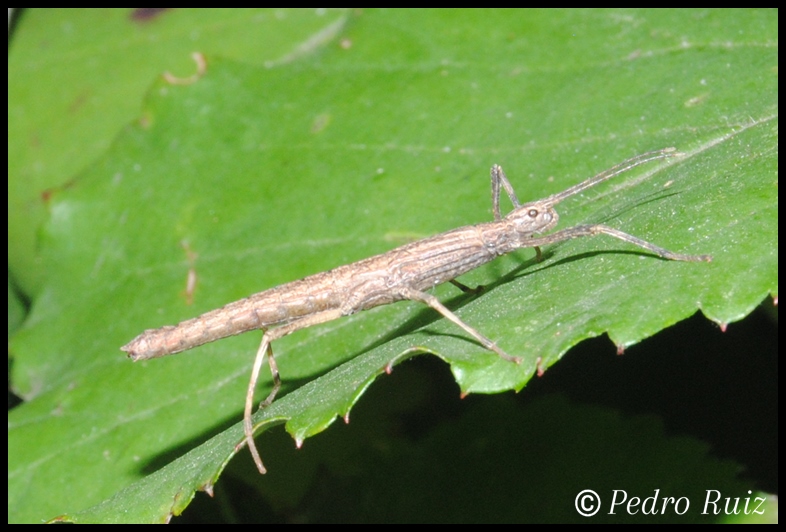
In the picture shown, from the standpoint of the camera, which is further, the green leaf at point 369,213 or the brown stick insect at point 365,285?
the brown stick insect at point 365,285

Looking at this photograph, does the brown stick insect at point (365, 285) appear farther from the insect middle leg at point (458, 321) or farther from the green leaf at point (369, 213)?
the green leaf at point (369, 213)

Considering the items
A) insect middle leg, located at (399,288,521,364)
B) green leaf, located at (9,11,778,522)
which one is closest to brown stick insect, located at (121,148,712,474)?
insect middle leg, located at (399,288,521,364)

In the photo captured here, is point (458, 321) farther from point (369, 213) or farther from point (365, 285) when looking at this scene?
point (369, 213)

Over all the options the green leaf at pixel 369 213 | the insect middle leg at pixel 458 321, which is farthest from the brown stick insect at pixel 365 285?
the green leaf at pixel 369 213

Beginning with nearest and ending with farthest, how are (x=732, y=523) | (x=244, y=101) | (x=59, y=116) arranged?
(x=732, y=523) → (x=244, y=101) → (x=59, y=116)

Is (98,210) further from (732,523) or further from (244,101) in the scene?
(732,523)

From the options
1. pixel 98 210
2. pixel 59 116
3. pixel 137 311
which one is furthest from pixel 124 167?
pixel 59 116

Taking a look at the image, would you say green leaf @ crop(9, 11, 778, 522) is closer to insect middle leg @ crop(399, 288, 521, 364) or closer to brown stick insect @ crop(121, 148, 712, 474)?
insect middle leg @ crop(399, 288, 521, 364)
